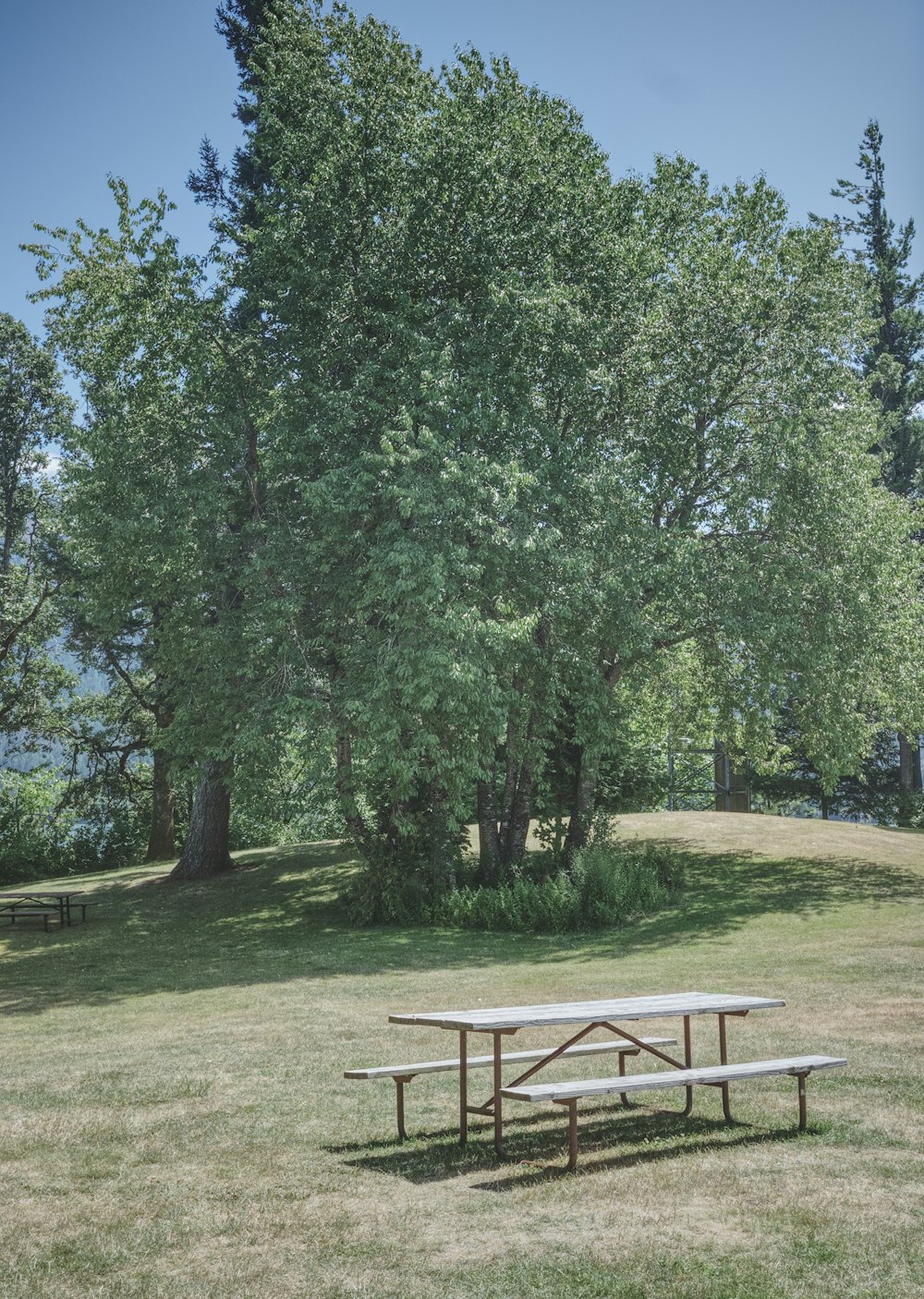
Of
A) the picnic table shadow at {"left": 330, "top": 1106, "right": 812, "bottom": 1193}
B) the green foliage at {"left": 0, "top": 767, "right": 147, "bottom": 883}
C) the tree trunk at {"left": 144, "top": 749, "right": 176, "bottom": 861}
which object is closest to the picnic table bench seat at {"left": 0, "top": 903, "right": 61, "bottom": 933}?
the tree trunk at {"left": 144, "top": 749, "right": 176, "bottom": 861}

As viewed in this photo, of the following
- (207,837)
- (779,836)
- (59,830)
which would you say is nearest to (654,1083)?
(779,836)

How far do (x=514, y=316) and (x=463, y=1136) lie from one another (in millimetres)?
14842

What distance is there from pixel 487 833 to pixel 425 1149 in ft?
51.4

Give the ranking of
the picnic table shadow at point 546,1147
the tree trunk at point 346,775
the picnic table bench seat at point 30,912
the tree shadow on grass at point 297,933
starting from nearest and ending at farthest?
the picnic table shadow at point 546,1147
the tree shadow on grass at point 297,933
the tree trunk at point 346,775
the picnic table bench seat at point 30,912

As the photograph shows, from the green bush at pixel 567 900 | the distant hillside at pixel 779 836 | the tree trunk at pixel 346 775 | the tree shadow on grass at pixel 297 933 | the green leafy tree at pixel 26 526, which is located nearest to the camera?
the tree shadow on grass at pixel 297 933

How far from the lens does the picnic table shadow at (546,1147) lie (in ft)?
22.0

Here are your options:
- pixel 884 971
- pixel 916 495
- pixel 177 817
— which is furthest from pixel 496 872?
pixel 916 495

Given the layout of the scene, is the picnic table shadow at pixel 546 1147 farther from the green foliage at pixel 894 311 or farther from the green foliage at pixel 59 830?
the green foliage at pixel 894 311

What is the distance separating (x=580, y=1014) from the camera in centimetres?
712

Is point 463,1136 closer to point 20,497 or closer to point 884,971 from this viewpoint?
point 884,971

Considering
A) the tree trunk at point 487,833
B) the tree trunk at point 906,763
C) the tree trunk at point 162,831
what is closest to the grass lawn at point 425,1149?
the tree trunk at point 487,833

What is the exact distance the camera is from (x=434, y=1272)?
16.8 feet

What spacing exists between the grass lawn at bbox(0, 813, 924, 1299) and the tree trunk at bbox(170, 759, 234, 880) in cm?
1069

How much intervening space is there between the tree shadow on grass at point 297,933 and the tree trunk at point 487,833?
8.16 feet
